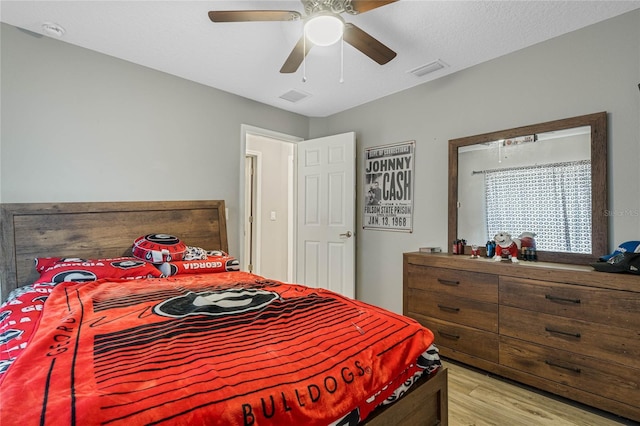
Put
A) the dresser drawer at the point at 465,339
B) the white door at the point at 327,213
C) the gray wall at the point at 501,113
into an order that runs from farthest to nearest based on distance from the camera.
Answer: the white door at the point at 327,213 → the dresser drawer at the point at 465,339 → the gray wall at the point at 501,113

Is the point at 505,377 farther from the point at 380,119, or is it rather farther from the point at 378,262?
the point at 380,119

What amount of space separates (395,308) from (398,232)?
801 millimetres

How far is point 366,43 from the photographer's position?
6.40 feet

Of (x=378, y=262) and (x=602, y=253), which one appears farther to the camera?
(x=378, y=262)

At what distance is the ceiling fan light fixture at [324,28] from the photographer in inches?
66.1

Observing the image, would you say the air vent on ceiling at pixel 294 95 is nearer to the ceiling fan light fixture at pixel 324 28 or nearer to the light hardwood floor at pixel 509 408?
the ceiling fan light fixture at pixel 324 28

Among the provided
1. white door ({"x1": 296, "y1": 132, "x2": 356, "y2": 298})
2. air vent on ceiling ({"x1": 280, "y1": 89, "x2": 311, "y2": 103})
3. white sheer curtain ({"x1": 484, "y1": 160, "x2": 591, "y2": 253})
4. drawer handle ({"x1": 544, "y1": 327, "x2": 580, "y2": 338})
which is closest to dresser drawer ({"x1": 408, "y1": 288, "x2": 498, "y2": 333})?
drawer handle ({"x1": 544, "y1": 327, "x2": 580, "y2": 338})

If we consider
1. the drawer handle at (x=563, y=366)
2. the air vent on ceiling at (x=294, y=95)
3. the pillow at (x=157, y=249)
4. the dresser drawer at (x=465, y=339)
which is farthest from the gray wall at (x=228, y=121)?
the drawer handle at (x=563, y=366)

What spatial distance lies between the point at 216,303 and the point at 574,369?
217cm

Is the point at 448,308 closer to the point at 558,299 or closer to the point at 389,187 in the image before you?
the point at 558,299

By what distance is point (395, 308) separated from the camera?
3330 mm

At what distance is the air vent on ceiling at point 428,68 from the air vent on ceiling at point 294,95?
3.74 ft

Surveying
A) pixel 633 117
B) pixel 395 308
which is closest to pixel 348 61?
pixel 633 117

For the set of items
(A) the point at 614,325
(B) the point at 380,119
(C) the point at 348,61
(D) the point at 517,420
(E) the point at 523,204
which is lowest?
(D) the point at 517,420
